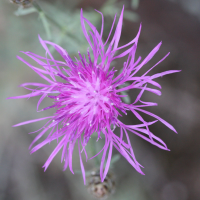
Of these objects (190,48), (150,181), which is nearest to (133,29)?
(190,48)

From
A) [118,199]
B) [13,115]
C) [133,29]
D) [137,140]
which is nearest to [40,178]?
[13,115]

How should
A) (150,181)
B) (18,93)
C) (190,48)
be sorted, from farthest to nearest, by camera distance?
(18,93) < (150,181) < (190,48)

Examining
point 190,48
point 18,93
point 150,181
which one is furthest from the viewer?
point 18,93

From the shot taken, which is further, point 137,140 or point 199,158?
point 137,140

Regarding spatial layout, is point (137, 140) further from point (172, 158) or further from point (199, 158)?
point (199, 158)

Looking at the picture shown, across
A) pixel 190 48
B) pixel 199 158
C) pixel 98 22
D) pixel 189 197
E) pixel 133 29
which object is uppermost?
pixel 190 48

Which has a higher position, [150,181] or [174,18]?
[174,18]
